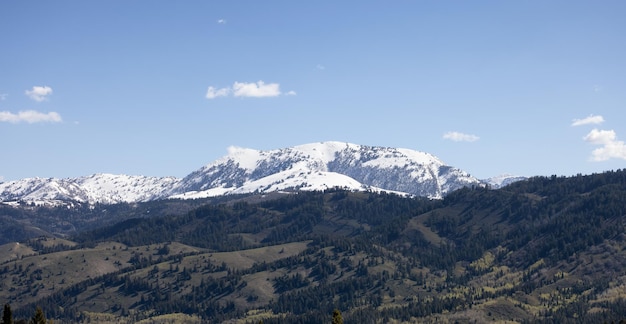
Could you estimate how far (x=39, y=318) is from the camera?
621 feet

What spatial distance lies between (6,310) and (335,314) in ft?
245

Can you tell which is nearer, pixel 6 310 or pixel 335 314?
pixel 335 314

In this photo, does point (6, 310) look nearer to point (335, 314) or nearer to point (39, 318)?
point (39, 318)

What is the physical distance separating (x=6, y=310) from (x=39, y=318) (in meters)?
10.3

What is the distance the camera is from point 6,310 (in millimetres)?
180625

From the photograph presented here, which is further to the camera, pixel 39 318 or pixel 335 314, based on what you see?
pixel 39 318

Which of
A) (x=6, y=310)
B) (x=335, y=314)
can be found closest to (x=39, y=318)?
(x=6, y=310)

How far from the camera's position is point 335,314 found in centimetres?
16862

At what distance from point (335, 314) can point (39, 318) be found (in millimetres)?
72402
